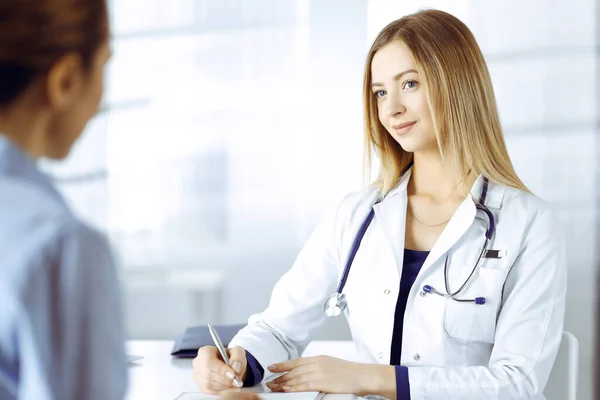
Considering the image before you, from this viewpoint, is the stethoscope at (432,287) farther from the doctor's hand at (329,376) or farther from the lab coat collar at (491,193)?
the doctor's hand at (329,376)

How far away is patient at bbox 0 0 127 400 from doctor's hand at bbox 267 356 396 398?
32.9 inches

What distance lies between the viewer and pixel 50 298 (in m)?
0.41

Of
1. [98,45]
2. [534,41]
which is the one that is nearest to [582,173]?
[534,41]

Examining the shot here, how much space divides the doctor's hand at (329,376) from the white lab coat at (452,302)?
8cm

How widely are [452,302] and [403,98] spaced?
46 centimetres

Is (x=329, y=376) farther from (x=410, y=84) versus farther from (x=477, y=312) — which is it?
(x=410, y=84)

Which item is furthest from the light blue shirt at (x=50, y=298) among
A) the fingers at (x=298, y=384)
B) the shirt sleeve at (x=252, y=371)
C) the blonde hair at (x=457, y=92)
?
the blonde hair at (x=457, y=92)

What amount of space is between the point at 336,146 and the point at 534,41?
3.11 feet

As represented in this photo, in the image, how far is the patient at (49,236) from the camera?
409 millimetres

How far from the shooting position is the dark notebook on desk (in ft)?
5.53

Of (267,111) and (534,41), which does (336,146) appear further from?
(534,41)

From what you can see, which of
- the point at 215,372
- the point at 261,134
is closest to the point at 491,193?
the point at 215,372

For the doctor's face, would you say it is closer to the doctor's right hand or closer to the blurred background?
the doctor's right hand

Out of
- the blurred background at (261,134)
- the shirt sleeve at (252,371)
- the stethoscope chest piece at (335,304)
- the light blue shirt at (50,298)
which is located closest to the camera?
the light blue shirt at (50,298)
